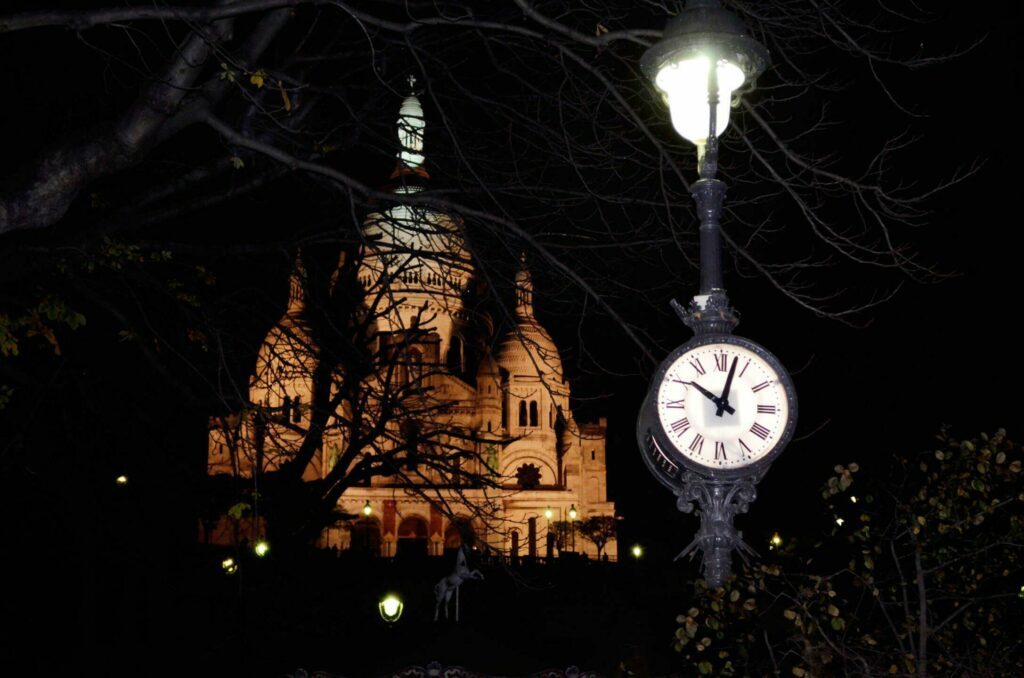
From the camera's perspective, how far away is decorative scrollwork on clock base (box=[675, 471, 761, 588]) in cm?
703

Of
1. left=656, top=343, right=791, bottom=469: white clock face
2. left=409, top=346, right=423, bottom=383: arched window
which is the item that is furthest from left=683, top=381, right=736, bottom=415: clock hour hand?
left=409, top=346, right=423, bottom=383: arched window

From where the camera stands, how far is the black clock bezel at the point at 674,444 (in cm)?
715

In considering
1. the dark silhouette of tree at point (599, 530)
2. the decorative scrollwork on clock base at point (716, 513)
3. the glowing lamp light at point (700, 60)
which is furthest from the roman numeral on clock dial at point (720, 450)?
the dark silhouette of tree at point (599, 530)

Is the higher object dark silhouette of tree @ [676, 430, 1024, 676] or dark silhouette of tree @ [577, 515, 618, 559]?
dark silhouette of tree @ [577, 515, 618, 559]

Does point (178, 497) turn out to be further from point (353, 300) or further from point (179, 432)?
point (353, 300)

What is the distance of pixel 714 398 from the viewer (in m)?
7.25

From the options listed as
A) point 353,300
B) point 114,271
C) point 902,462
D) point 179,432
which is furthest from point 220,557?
point 902,462

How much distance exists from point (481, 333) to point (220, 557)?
13.7m

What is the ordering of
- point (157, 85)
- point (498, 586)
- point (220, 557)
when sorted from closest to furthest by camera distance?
point (157, 85) → point (220, 557) → point (498, 586)

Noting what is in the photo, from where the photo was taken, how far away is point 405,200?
9.02 meters

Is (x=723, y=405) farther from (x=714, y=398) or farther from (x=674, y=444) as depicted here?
(x=674, y=444)

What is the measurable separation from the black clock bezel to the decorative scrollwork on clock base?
0.06m

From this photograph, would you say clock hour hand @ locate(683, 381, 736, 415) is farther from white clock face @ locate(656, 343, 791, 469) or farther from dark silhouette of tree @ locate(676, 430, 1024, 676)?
dark silhouette of tree @ locate(676, 430, 1024, 676)

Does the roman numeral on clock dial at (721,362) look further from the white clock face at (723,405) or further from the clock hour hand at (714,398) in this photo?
the clock hour hand at (714,398)
